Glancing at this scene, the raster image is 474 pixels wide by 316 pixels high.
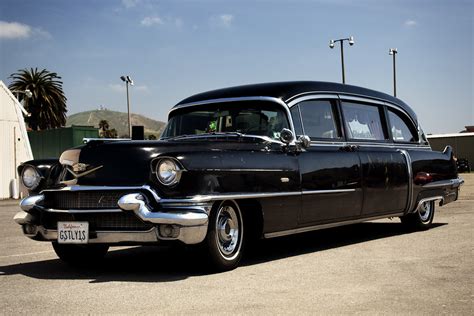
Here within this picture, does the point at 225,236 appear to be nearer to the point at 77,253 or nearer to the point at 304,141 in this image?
the point at 304,141

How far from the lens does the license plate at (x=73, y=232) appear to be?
582cm

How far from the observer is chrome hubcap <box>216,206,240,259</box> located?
19.3 feet

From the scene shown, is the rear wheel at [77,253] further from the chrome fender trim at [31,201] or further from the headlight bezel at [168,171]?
the headlight bezel at [168,171]

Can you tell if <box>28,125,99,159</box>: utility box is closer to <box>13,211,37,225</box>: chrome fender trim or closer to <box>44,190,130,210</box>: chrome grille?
<box>13,211,37,225</box>: chrome fender trim

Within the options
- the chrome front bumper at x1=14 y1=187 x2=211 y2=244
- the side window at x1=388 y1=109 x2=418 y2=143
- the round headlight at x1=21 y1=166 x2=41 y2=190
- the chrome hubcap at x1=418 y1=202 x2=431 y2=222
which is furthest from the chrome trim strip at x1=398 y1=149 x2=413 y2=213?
the round headlight at x1=21 y1=166 x2=41 y2=190

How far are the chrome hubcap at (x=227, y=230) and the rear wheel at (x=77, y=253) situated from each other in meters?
1.37

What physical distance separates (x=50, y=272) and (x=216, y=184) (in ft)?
6.06

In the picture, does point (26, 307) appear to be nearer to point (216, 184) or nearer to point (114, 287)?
point (114, 287)

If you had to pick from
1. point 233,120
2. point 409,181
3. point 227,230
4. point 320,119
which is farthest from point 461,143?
point 227,230

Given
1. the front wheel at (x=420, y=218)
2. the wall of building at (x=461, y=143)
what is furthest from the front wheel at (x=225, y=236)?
the wall of building at (x=461, y=143)

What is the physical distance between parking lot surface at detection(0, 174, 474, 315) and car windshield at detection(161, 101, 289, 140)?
4.36ft

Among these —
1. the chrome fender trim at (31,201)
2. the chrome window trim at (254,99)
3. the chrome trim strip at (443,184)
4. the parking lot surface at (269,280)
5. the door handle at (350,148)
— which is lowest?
the parking lot surface at (269,280)

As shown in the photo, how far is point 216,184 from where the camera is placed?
226 inches

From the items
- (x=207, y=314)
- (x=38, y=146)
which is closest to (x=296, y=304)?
(x=207, y=314)
